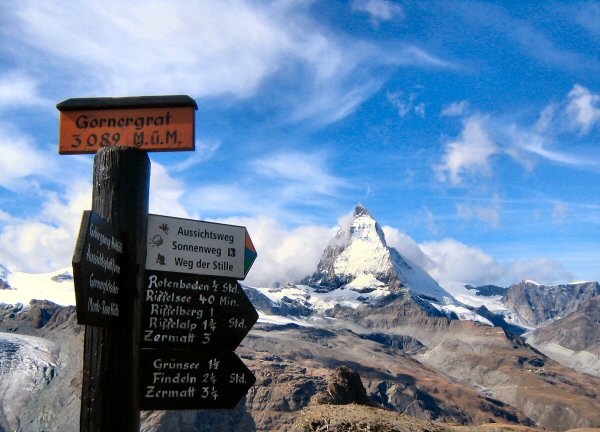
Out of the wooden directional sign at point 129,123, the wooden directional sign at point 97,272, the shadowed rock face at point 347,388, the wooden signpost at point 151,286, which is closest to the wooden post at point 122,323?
the wooden signpost at point 151,286

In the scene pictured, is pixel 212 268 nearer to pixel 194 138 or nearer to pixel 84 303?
pixel 194 138

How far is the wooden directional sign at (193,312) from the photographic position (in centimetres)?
675

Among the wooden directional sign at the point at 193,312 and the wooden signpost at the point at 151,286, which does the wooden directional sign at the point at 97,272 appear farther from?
the wooden directional sign at the point at 193,312

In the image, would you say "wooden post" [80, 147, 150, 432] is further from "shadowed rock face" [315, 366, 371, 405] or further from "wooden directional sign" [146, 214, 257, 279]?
"shadowed rock face" [315, 366, 371, 405]

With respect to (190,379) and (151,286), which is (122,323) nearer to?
(151,286)

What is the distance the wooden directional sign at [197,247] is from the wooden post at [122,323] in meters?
0.21

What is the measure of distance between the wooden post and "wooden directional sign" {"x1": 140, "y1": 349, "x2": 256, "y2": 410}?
193 millimetres

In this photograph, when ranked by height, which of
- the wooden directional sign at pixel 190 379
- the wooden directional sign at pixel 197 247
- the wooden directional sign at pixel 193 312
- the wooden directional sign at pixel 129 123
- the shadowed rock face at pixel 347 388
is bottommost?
the shadowed rock face at pixel 347 388

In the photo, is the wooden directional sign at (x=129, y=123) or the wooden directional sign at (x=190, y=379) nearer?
the wooden directional sign at (x=190, y=379)

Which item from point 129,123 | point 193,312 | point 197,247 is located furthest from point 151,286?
point 129,123

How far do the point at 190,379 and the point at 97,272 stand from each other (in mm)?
Answer: 1759

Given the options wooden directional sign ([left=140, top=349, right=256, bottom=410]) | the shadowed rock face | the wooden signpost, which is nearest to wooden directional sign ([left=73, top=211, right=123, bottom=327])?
the wooden signpost

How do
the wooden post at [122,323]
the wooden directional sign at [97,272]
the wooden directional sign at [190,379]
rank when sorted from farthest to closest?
the wooden directional sign at [190,379] < the wooden post at [122,323] < the wooden directional sign at [97,272]

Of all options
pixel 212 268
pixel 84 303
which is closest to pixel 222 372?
pixel 212 268
